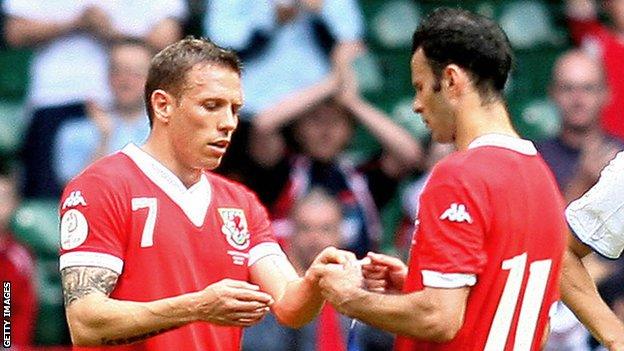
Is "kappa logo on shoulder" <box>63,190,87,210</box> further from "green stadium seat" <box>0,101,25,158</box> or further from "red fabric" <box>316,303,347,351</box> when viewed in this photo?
"green stadium seat" <box>0,101,25,158</box>

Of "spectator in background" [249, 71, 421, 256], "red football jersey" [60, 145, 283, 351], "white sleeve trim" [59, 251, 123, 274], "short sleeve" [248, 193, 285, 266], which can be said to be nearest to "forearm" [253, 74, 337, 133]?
"spectator in background" [249, 71, 421, 256]

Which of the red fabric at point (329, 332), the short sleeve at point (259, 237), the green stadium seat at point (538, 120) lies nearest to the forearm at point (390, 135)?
the green stadium seat at point (538, 120)

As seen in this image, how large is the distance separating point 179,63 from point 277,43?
337 cm

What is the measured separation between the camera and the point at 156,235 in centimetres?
480

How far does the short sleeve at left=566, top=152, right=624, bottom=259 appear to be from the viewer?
4777mm

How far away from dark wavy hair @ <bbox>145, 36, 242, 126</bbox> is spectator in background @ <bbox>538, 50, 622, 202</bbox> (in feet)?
12.3

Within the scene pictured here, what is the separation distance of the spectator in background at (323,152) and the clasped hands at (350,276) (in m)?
3.30

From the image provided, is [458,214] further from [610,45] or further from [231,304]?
[610,45]

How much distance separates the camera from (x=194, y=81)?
4.88m

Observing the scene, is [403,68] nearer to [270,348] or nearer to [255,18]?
[255,18]

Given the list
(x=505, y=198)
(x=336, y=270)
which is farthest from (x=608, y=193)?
(x=336, y=270)

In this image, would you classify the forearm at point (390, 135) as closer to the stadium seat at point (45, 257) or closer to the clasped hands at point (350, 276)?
the stadium seat at point (45, 257)

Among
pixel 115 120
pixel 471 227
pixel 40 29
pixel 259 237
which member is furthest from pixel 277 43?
pixel 471 227

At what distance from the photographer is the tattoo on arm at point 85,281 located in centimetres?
459
